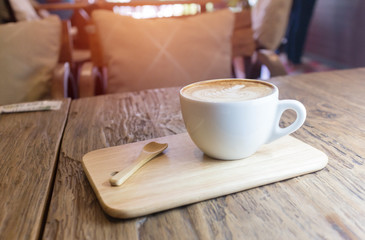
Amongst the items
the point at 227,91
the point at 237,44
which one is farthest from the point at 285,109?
the point at 237,44

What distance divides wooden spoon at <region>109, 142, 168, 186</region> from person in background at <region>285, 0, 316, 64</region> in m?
4.28

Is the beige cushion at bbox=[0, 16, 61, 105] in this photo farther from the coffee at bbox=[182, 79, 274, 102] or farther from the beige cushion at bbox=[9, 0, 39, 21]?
the coffee at bbox=[182, 79, 274, 102]

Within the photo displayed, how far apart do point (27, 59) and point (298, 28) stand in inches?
155

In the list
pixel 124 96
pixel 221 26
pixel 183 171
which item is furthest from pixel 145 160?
pixel 221 26

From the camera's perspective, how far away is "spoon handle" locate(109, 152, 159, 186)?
0.45 m

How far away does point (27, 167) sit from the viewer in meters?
0.56

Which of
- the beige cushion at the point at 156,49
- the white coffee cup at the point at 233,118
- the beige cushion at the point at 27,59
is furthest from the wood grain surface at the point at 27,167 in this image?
the beige cushion at the point at 156,49

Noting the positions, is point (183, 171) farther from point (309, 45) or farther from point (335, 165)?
point (309, 45)

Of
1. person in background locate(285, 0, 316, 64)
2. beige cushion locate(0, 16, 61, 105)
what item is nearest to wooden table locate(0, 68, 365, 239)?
beige cushion locate(0, 16, 61, 105)

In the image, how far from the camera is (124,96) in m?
1.00

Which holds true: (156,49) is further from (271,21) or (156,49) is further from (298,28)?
(298,28)

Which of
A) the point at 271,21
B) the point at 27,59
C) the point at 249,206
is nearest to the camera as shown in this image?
the point at 249,206

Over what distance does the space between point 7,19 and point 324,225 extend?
5.38 feet

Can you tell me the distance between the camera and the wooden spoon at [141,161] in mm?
453
